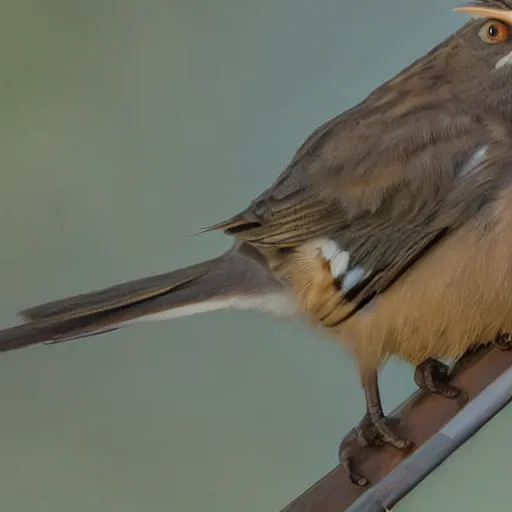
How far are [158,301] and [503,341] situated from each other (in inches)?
13.3

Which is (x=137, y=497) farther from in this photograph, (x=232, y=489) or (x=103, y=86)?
(x=103, y=86)

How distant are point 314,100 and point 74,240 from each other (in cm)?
35

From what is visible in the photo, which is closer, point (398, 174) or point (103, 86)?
point (398, 174)

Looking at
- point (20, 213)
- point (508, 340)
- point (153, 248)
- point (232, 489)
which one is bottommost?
point (508, 340)

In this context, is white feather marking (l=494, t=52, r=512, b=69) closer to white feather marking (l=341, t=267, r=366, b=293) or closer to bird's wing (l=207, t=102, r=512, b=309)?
bird's wing (l=207, t=102, r=512, b=309)

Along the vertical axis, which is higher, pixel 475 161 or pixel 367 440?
pixel 475 161

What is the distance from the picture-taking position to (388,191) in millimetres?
911

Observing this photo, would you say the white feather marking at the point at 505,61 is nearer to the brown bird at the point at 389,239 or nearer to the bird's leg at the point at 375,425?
the brown bird at the point at 389,239

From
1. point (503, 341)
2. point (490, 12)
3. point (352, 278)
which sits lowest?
point (503, 341)

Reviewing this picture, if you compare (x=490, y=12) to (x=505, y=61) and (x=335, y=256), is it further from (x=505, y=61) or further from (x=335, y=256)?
(x=335, y=256)

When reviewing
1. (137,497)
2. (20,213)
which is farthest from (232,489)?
(20,213)

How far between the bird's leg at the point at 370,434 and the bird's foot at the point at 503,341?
4.7 inches

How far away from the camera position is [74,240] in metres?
1.20

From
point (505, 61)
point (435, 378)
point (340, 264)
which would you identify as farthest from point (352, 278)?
point (505, 61)
